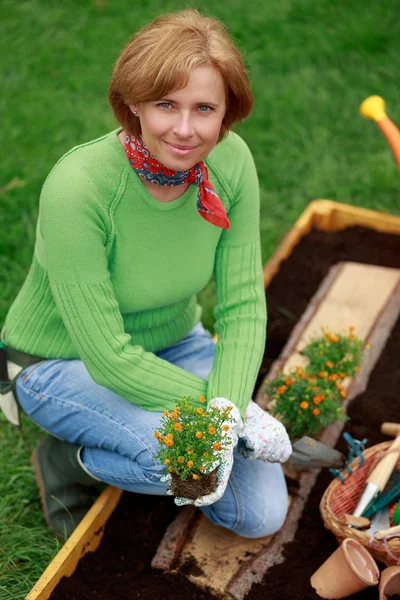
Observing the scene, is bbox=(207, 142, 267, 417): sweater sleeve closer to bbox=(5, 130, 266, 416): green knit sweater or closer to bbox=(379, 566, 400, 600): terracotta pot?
bbox=(5, 130, 266, 416): green knit sweater

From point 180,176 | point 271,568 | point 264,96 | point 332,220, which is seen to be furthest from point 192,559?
point 264,96

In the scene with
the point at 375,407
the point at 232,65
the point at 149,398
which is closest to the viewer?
the point at 232,65

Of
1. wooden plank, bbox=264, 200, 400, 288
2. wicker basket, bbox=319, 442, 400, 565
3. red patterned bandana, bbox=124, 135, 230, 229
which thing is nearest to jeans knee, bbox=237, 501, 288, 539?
wicker basket, bbox=319, 442, 400, 565

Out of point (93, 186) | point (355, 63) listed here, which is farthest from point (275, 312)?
point (355, 63)

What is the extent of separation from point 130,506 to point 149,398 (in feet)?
1.56

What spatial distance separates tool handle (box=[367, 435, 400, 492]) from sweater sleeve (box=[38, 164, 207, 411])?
55 cm

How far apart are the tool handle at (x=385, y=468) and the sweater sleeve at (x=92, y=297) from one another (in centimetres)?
55

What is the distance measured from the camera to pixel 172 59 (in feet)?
5.49

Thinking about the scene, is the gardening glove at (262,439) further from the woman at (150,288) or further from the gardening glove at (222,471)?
the gardening glove at (222,471)

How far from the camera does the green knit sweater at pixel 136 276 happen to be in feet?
6.17

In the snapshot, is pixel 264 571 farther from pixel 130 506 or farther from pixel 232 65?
pixel 232 65

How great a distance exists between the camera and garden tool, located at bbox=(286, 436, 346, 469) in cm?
221

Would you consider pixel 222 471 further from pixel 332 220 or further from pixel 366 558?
pixel 332 220

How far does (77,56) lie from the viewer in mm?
4453
